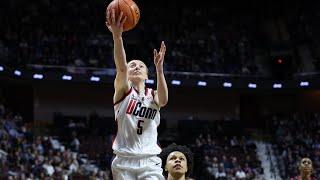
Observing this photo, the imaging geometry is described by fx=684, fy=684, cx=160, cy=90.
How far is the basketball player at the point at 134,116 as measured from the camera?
234 inches

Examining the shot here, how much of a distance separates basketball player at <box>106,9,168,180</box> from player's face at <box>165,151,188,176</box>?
0.12m

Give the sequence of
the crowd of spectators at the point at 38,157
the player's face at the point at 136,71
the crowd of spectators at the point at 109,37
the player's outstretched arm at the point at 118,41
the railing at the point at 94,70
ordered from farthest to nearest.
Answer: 1. the crowd of spectators at the point at 109,37
2. the railing at the point at 94,70
3. the crowd of spectators at the point at 38,157
4. the player's face at the point at 136,71
5. the player's outstretched arm at the point at 118,41

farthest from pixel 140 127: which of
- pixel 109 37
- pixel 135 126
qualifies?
pixel 109 37

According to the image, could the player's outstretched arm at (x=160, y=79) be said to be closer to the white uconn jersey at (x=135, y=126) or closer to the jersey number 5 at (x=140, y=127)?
the white uconn jersey at (x=135, y=126)

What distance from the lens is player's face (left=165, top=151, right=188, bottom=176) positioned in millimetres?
6141

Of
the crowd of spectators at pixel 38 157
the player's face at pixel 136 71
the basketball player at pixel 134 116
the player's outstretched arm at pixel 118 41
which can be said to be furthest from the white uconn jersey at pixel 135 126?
the crowd of spectators at pixel 38 157

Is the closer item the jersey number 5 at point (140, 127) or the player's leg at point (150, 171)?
the player's leg at point (150, 171)

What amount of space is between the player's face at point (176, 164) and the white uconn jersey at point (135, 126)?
0.17 m

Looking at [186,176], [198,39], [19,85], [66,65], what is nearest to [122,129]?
[186,176]

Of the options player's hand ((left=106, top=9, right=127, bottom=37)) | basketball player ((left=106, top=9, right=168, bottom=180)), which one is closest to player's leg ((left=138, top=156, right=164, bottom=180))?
basketball player ((left=106, top=9, right=168, bottom=180))

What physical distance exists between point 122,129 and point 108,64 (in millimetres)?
15941

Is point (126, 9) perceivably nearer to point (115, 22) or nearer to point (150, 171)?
point (115, 22)

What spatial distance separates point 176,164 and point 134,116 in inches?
22.8

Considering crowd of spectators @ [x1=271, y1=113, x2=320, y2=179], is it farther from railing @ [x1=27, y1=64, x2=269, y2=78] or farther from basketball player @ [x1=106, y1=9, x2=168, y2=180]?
basketball player @ [x1=106, y1=9, x2=168, y2=180]
